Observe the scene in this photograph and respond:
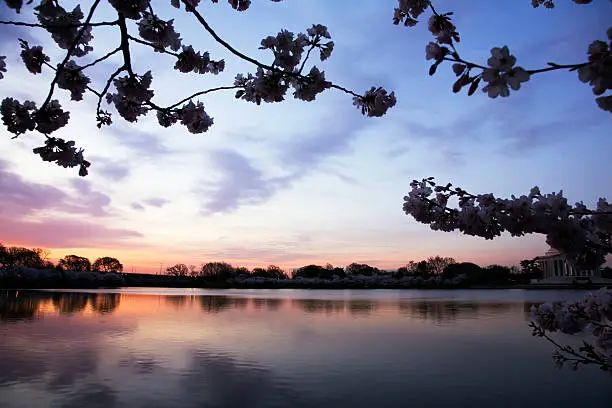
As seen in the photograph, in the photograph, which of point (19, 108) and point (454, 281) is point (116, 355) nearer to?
point (19, 108)

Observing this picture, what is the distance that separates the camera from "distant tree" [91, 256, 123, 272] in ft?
440

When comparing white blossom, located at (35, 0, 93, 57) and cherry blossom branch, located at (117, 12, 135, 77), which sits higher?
white blossom, located at (35, 0, 93, 57)

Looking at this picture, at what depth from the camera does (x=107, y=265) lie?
5349 inches

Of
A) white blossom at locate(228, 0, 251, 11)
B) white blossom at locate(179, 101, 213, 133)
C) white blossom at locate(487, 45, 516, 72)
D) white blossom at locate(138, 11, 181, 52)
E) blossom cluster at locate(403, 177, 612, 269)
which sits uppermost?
white blossom at locate(228, 0, 251, 11)

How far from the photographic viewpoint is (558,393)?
7.45 m

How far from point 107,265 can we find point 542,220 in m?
148

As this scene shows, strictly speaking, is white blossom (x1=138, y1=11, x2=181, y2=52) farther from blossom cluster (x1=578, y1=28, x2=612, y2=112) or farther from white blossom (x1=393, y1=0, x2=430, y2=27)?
blossom cluster (x1=578, y1=28, x2=612, y2=112)

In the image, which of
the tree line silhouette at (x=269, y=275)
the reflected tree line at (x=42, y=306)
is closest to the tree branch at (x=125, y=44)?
the reflected tree line at (x=42, y=306)

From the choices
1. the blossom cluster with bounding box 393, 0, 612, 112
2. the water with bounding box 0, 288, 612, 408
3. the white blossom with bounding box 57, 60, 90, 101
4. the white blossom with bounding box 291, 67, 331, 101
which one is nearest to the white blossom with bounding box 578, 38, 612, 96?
the blossom cluster with bounding box 393, 0, 612, 112

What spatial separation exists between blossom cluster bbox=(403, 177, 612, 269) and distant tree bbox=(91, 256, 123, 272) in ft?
477

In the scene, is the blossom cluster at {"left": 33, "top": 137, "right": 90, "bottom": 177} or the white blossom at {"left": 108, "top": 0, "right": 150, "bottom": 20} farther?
the blossom cluster at {"left": 33, "top": 137, "right": 90, "bottom": 177}

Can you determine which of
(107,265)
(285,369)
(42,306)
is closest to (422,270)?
(107,265)

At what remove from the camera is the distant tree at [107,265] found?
134250 millimetres

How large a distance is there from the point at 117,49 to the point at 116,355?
9.29 meters
